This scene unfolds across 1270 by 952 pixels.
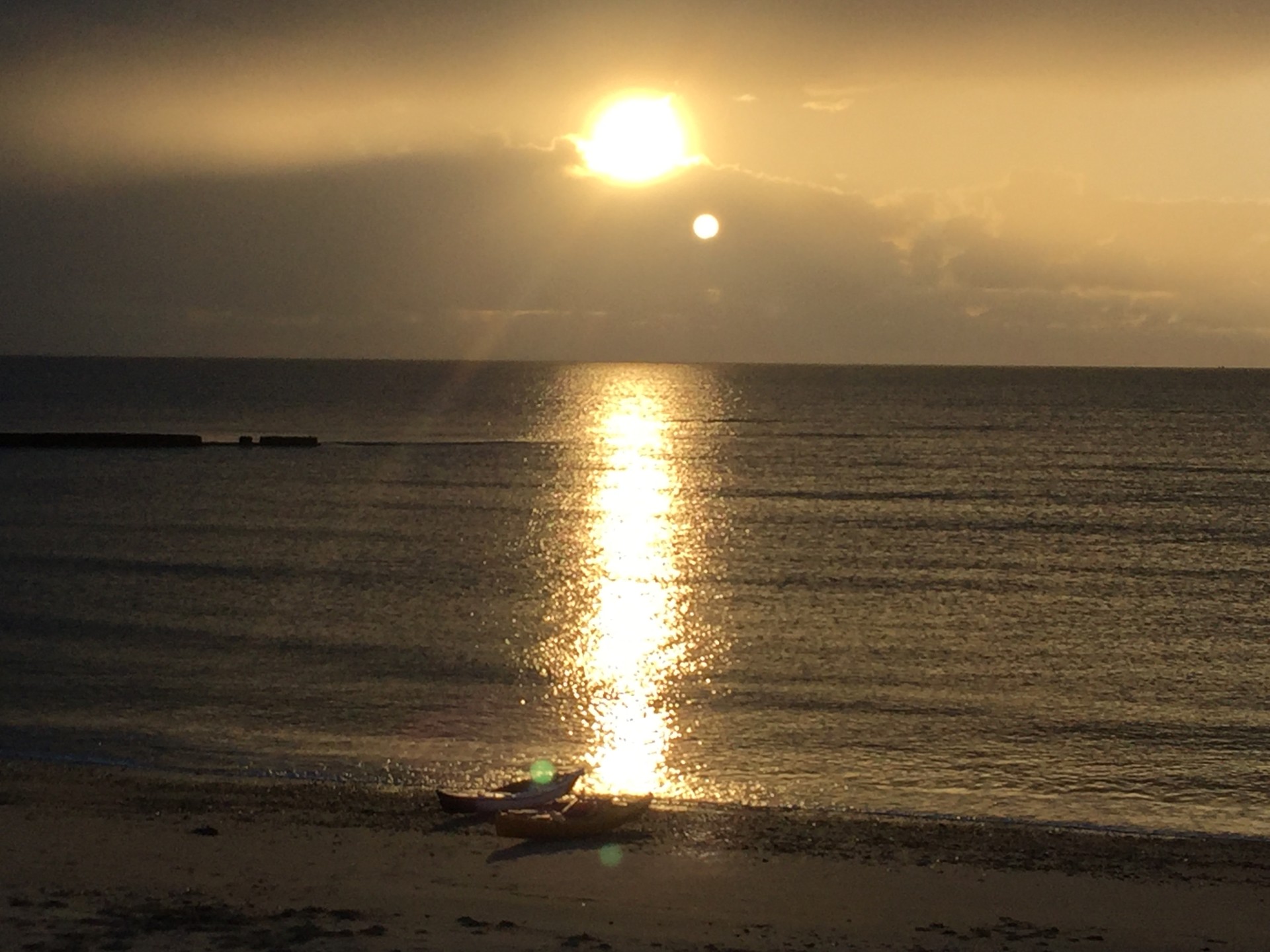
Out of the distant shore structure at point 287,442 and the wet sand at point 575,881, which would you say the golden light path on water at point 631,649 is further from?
the distant shore structure at point 287,442

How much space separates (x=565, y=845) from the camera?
18656mm

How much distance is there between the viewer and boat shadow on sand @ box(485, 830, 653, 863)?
1816cm

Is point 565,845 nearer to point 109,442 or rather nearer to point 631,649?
point 631,649

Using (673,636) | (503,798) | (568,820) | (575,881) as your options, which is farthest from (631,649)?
(575,881)

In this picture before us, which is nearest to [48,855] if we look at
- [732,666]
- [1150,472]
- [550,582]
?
[732,666]

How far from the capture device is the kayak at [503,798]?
65.2ft

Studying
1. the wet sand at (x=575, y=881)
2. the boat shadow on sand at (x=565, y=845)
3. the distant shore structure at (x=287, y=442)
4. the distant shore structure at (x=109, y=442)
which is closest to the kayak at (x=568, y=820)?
the boat shadow on sand at (x=565, y=845)

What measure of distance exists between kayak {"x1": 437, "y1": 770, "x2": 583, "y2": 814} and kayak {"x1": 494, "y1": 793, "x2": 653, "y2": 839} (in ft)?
1.47

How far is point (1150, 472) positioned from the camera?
9394cm

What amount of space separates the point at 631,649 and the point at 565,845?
15.9 metres

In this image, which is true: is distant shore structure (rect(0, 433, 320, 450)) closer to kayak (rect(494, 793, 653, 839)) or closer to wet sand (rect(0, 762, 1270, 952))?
wet sand (rect(0, 762, 1270, 952))

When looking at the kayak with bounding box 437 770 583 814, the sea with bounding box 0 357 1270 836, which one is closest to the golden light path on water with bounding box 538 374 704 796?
the sea with bounding box 0 357 1270 836

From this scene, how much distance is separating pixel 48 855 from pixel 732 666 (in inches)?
696

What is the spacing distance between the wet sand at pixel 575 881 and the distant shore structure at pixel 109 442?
92312 mm
